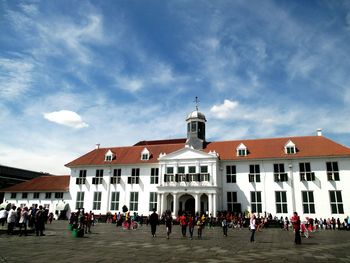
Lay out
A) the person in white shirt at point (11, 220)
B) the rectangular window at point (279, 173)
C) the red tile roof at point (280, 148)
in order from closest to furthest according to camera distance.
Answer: the person in white shirt at point (11, 220), the red tile roof at point (280, 148), the rectangular window at point (279, 173)

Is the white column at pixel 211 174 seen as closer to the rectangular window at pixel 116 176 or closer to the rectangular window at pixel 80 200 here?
the rectangular window at pixel 116 176

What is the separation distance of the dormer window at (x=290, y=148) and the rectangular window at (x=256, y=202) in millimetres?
6544

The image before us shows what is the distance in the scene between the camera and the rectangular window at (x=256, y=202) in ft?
115

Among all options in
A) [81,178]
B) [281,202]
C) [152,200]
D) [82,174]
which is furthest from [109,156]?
[281,202]

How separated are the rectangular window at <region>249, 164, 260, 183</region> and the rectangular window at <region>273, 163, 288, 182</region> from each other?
2064 millimetres

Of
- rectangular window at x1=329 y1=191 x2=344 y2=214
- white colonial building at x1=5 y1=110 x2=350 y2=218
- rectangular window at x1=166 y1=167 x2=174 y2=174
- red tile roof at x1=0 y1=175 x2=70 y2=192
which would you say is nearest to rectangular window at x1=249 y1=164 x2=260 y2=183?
white colonial building at x1=5 y1=110 x2=350 y2=218

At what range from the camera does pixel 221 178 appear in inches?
A: 1481

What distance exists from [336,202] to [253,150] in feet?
37.1

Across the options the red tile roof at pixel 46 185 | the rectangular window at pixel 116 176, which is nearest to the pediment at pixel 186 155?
the rectangular window at pixel 116 176

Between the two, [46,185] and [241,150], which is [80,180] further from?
[241,150]

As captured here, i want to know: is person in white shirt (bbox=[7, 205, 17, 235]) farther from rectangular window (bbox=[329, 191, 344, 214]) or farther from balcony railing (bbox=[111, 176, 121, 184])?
rectangular window (bbox=[329, 191, 344, 214])

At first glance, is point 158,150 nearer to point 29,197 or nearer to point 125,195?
point 125,195

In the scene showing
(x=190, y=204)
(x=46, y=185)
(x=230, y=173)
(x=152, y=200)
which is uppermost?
(x=230, y=173)

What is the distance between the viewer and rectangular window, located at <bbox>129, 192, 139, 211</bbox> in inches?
1578
